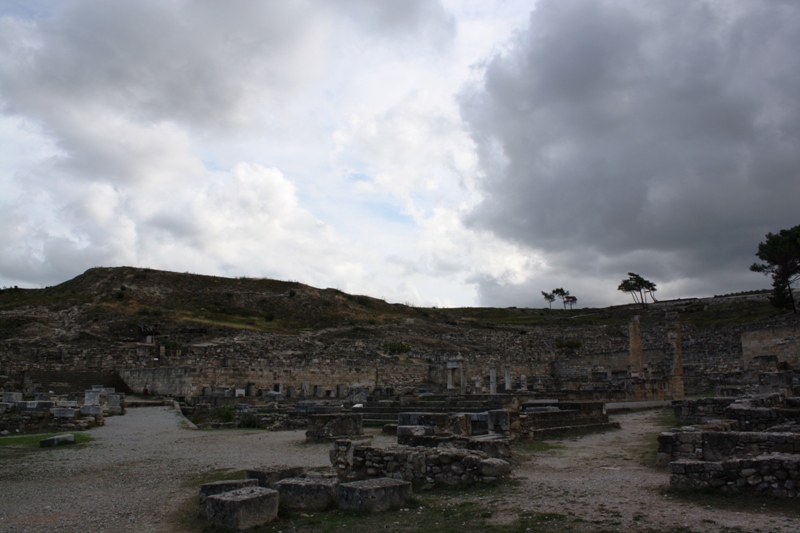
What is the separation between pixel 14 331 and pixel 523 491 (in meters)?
54.0

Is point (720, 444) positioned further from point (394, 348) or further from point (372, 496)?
point (394, 348)

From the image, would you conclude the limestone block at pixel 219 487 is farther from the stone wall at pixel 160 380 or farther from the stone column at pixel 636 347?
the stone column at pixel 636 347

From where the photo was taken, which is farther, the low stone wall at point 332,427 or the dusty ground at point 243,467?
the low stone wall at point 332,427

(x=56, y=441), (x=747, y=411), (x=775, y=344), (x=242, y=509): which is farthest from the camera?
(x=775, y=344)

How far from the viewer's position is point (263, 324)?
64.6 metres

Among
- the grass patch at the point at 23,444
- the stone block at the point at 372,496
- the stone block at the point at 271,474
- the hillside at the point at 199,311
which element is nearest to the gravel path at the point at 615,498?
the stone block at the point at 372,496

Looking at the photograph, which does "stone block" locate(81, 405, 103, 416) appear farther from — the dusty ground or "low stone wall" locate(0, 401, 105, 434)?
the dusty ground

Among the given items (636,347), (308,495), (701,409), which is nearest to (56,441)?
(308,495)

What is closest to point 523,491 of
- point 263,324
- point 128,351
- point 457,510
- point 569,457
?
point 457,510

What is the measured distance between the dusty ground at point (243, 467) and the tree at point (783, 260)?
51484 millimetres

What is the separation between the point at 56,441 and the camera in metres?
14.9

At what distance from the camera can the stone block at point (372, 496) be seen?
7191 millimetres

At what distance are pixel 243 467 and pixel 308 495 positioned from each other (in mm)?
3989

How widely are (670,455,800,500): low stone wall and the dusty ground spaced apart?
335 millimetres
